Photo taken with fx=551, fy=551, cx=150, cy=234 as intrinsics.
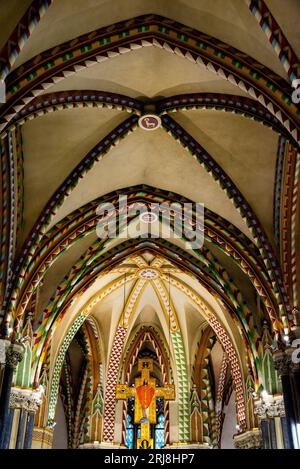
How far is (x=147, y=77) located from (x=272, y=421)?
7661 millimetres

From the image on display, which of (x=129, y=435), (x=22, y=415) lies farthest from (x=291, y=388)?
(x=129, y=435)

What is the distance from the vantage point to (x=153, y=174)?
1284 cm

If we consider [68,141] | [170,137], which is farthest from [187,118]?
[68,141]

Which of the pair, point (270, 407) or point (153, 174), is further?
point (153, 174)

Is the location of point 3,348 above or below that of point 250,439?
above

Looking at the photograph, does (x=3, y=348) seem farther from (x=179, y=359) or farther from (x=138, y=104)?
(x=179, y=359)

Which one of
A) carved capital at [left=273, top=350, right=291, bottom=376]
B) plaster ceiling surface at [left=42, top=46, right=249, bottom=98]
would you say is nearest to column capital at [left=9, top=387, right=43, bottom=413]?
carved capital at [left=273, top=350, right=291, bottom=376]

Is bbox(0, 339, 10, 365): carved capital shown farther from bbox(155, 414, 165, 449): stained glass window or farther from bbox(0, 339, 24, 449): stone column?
bbox(155, 414, 165, 449): stained glass window

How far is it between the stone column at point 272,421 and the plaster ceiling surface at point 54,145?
21.2 ft

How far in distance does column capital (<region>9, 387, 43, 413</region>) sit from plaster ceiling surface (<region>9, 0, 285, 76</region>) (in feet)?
23.7

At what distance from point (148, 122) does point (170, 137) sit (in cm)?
81

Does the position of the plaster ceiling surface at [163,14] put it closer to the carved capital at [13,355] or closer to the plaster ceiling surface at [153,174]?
the plaster ceiling surface at [153,174]

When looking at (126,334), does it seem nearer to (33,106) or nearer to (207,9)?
(33,106)
